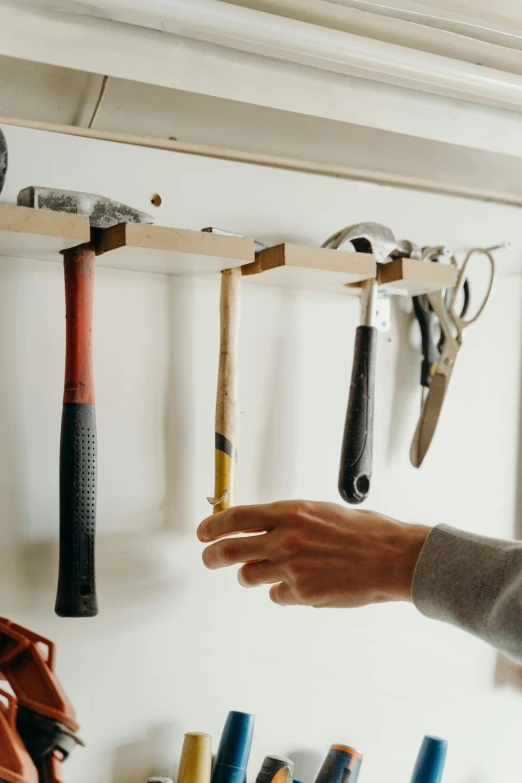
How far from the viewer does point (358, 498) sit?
0.85 m

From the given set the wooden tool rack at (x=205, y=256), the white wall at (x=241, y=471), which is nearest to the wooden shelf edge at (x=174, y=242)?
the wooden tool rack at (x=205, y=256)

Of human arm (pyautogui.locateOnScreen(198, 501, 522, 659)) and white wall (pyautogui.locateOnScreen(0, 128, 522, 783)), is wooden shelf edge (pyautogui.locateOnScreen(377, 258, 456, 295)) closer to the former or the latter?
white wall (pyautogui.locateOnScreen(0, 128, 522, 783))

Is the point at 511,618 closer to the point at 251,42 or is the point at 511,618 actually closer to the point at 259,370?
the point at 259,370

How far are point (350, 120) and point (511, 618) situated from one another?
0.54 metres

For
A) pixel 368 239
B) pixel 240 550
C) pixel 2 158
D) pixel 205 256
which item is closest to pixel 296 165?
pixel 368 239

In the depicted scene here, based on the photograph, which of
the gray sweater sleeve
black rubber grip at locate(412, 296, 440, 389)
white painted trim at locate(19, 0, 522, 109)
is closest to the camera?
the gray sweater sleeve

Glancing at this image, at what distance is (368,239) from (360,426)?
0.20 meters

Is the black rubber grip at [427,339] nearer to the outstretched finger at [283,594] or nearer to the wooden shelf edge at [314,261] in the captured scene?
the wooden shelf edge at [314,261]

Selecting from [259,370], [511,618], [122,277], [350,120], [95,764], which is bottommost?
[95,764]

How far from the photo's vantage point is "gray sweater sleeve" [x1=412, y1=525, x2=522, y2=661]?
23.1 inches

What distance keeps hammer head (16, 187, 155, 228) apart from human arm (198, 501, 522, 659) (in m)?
0.29

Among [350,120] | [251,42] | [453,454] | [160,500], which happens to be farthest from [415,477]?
[251,42]

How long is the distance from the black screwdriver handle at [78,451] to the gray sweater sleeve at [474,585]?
0.30 metres

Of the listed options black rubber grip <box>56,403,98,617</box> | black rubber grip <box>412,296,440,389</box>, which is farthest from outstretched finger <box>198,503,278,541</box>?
black rubber grip <box>412,296,440,389</box>
